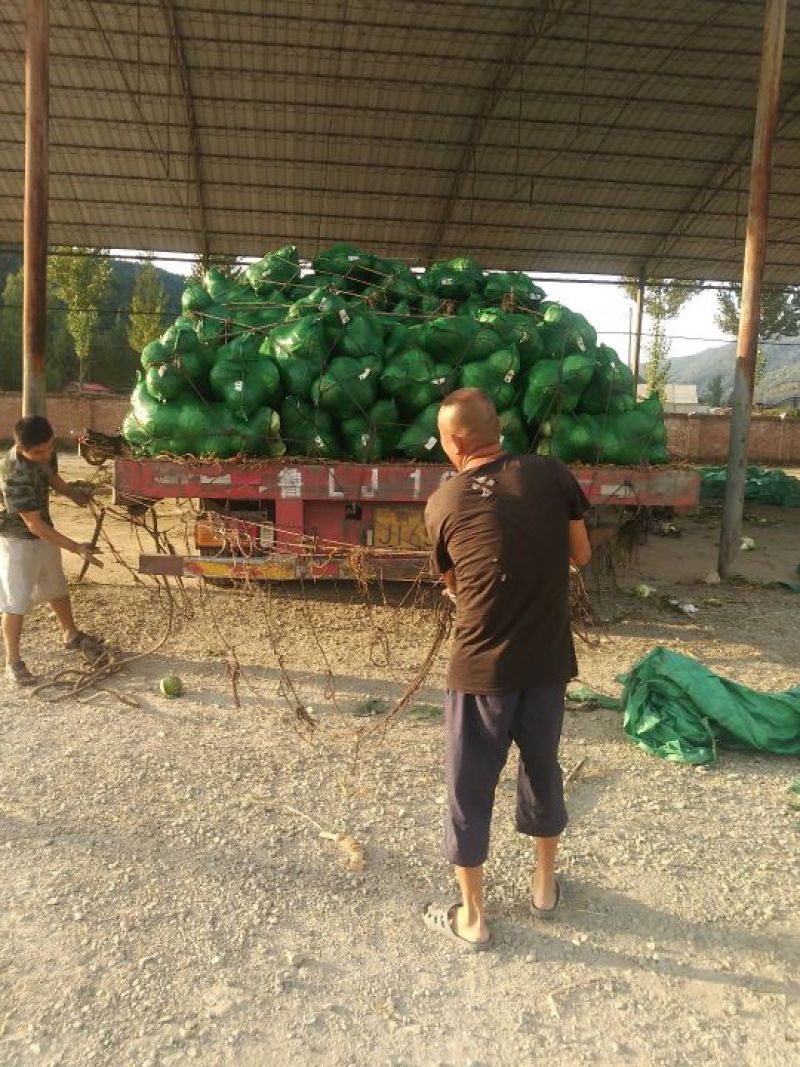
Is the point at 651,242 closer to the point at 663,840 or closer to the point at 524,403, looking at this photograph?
the point at 524,403

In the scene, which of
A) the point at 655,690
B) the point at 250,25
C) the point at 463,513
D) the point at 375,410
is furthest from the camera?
the point at 250,25

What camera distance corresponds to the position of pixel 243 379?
5.46 m

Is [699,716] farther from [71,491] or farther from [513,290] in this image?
[513,290]

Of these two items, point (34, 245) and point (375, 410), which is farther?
point (34, 245)

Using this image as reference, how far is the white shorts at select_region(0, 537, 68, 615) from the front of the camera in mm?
4586

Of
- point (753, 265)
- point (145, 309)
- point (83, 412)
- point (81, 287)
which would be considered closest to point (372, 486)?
point (753, 265)

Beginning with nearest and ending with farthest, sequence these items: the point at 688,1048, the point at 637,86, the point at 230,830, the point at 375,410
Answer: the point at 688,1048
the point at 230,830
the point at 375,410
the point at 637,86

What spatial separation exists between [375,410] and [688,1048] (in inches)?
166

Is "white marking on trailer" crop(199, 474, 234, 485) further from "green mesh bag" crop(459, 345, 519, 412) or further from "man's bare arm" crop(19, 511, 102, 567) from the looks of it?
"green mesh bag" crop(459, 345, 519, 412)

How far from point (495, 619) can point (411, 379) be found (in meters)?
3.45

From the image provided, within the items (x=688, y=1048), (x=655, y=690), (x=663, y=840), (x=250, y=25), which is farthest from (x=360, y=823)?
(x=250, y=25)

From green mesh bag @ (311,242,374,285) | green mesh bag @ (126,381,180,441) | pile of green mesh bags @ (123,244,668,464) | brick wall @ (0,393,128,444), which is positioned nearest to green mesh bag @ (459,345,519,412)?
pile of green mesh bags @ (123,244,668,464)

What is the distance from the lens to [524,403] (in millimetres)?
5789

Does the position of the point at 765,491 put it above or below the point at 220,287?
below
